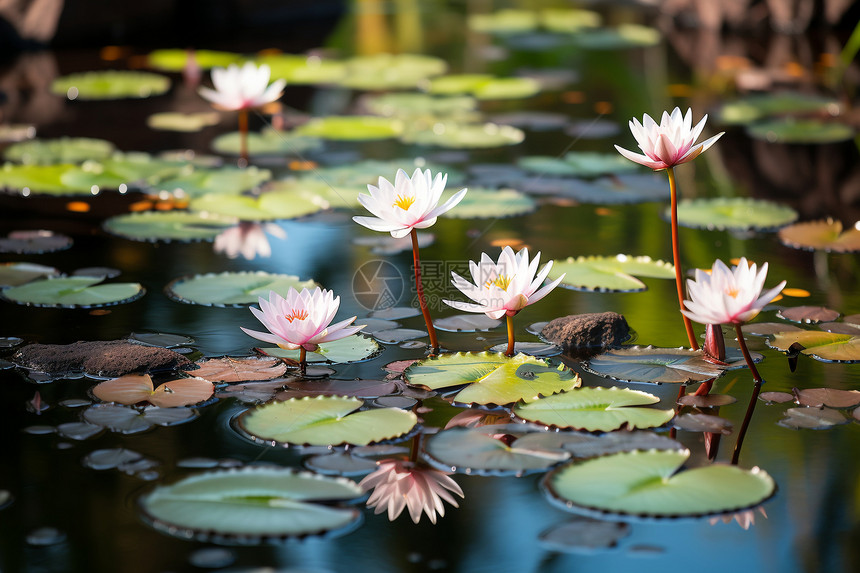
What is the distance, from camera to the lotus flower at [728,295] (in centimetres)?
193

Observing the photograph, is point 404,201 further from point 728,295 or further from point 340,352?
point 728,295

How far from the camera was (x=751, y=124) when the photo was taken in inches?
190

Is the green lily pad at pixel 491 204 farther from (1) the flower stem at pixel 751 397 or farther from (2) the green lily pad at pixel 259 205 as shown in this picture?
(1) the flower stem at pixel 751 397

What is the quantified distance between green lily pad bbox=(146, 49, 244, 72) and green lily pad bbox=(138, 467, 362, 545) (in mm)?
4871

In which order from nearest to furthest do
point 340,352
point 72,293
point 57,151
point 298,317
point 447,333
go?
point 298,317 → point 340,352 → point 447,333 → point 72,293 → point 57,151

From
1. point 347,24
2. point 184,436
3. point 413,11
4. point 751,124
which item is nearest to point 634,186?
point 751,124

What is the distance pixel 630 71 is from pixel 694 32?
2073mm

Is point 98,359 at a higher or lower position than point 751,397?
higher

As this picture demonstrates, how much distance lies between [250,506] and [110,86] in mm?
4488

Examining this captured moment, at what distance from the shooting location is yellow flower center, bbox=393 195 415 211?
2176 mm

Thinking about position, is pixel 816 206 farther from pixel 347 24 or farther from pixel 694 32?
pixel 347 24

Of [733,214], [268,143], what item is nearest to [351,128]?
[268,143]

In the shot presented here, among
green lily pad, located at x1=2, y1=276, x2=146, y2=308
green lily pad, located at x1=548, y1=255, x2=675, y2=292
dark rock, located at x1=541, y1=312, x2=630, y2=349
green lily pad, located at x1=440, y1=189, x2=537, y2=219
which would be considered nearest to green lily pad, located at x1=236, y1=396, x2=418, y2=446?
dark rock, located at x1=541, y1=312, x2=630, y2=349

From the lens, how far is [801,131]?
459cm
